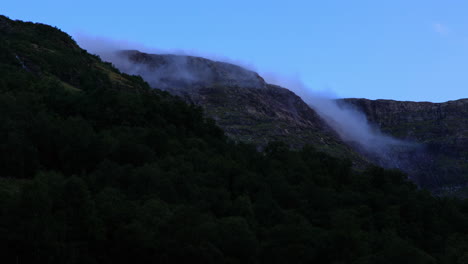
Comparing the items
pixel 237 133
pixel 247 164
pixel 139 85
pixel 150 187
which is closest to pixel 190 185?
pixel 150 187

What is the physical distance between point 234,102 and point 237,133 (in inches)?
1055

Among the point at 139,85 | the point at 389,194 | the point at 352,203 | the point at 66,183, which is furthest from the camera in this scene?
the point at 139,85

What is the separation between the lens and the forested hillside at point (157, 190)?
58.4 meters

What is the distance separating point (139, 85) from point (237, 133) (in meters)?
35.4

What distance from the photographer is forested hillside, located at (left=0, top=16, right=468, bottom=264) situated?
192 feet

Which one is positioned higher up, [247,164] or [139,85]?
[139,85]

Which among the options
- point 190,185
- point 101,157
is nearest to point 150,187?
point 190,185

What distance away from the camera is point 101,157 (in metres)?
88.5

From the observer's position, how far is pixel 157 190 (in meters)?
76.8

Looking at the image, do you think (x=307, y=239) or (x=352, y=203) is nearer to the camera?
(x=307, y=239)

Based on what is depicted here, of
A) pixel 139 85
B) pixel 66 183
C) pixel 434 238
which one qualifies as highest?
pixel 139 85

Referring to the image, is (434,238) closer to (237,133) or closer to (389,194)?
(389,194)

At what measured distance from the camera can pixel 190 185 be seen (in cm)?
8250

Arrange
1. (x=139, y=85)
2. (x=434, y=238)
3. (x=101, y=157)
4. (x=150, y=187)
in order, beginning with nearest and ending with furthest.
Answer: (x=150, y=187)
(x=101, y=157)
(x=434, y=238)
(x=139, y=85)
